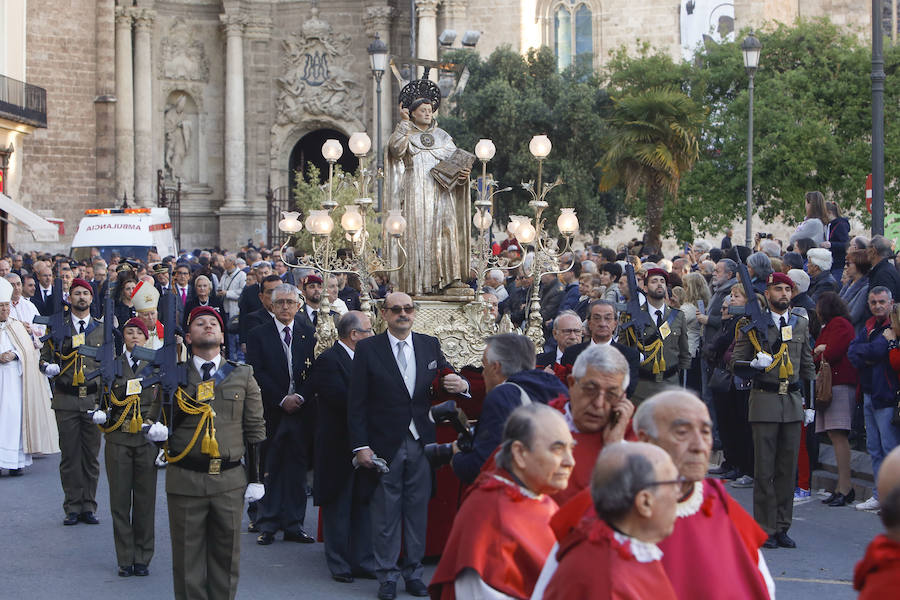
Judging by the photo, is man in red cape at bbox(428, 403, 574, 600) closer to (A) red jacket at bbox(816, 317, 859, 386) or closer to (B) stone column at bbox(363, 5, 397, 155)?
(A) red jacket at bbox(816, 317, 859, 386)

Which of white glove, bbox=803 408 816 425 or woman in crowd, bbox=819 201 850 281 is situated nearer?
white glove, bbox=803 408 816 425

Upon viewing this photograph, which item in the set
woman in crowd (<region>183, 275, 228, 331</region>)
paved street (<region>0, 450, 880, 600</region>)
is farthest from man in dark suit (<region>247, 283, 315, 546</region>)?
woman in crowd (<region>183, 275, 228, 331</region>)

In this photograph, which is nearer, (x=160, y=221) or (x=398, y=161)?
(x=398, y=161)

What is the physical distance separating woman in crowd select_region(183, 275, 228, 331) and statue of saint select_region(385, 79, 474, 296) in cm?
589

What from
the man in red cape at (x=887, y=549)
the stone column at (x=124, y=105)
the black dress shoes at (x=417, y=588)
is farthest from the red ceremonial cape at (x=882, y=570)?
the stone column at (x=124, y=105)

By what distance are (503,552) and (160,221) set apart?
2465cm

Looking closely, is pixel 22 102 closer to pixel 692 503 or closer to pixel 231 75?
pixel 231 75

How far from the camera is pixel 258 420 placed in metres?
7.72

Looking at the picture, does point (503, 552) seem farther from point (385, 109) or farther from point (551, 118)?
point (385, 109)

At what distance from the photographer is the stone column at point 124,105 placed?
36031 mm

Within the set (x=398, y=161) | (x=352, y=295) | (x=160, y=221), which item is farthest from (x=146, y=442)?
(x=160, y=221)

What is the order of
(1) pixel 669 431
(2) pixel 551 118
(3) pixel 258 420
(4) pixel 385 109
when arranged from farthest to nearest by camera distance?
(4) pixel 385 109 < (2) pixel 551 118 < (3) pixel 258 420 < (1) pixel 669 431

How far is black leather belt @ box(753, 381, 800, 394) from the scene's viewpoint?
9.48 m

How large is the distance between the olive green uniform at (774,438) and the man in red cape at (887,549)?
5630 mm
